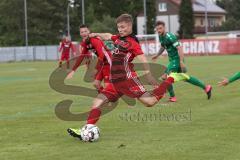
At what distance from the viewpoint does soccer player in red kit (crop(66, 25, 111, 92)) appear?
512 inches

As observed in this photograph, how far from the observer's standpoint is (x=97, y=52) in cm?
1312

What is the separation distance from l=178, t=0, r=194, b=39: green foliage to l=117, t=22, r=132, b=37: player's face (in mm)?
85516

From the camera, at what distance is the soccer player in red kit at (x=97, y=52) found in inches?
512

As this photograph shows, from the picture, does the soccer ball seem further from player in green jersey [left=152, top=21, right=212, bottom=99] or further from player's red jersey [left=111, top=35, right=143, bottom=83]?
player in green jersey [left=152, top=21, right=212, bottom=99]

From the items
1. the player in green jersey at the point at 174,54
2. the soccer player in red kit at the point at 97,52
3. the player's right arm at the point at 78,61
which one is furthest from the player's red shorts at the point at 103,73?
the player in green jersey at the point at 174,54

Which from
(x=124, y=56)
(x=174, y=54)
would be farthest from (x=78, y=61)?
(x=124, y=56)

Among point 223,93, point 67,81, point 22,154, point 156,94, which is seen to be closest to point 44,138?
point 22,154

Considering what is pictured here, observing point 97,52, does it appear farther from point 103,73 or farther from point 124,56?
point 124,56

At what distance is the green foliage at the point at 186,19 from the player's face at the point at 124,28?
85.5 m

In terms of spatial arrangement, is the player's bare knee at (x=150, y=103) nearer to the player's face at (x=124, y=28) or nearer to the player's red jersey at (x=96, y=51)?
the player's face at (x=124, y=28)

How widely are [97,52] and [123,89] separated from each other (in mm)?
3923

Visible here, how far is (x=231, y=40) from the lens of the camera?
184 feet

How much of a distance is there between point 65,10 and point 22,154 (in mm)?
82151

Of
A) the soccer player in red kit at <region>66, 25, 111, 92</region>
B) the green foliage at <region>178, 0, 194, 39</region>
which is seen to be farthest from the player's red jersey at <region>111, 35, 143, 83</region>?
the green foliage at <region>178, 0, 194, 39</region>
